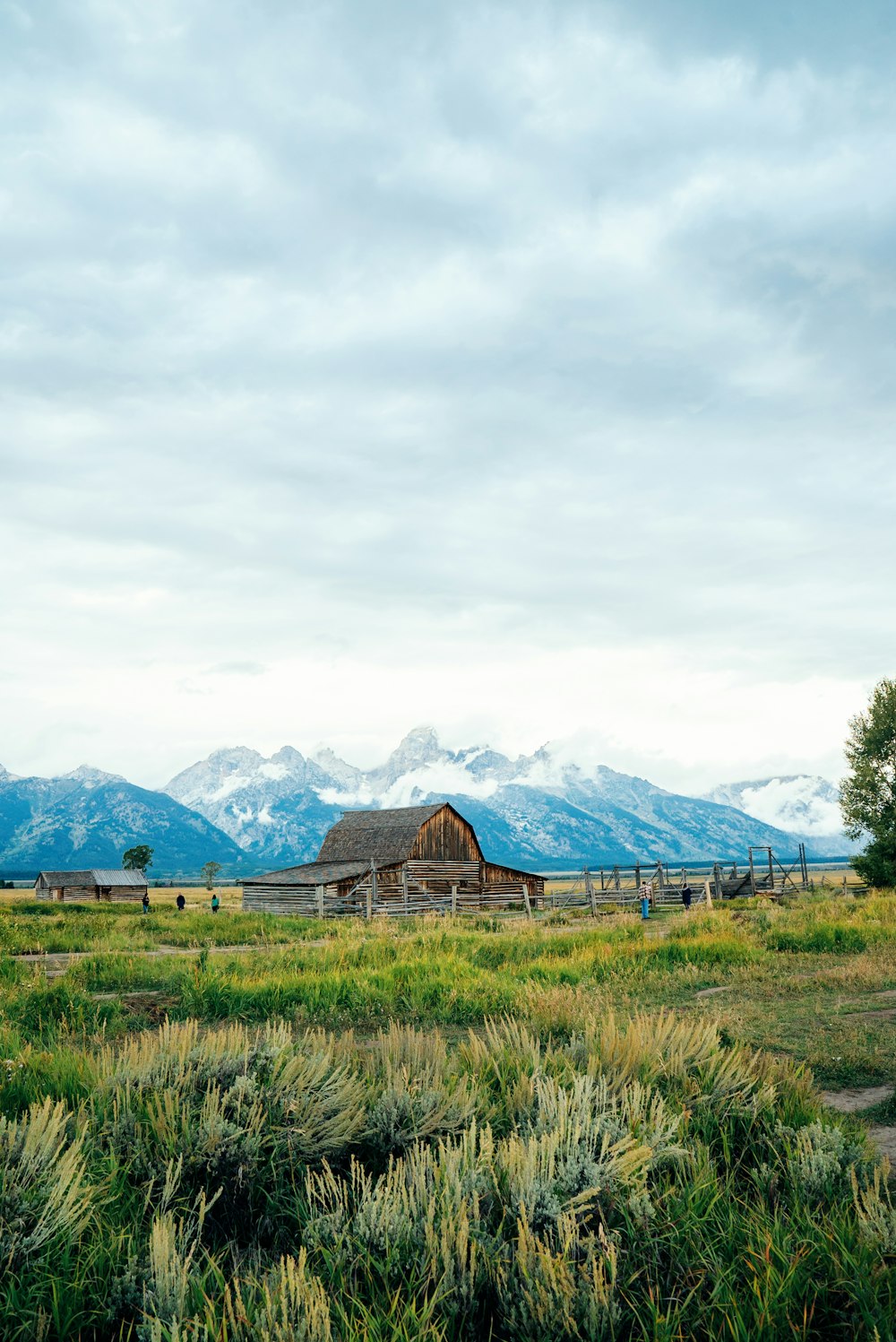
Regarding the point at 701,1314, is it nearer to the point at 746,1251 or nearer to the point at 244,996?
the point at 746,1251

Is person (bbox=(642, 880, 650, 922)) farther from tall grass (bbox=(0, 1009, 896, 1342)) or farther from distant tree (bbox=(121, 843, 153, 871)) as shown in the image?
distant tree (bbox=(121, 843, 153, 871))

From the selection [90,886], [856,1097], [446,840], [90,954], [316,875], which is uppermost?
[856,1097]

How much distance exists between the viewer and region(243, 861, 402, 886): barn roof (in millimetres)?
47875

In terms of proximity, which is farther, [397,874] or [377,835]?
[377,835]

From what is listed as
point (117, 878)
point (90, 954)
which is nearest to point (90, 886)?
point (117, 878)

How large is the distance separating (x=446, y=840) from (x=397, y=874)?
661 centimetres

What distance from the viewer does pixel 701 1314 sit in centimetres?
341

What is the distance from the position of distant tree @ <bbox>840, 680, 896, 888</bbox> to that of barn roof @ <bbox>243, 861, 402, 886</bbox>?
27.2 meters

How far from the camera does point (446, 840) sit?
56.0 meters

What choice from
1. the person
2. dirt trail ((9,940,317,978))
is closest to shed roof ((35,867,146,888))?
the person

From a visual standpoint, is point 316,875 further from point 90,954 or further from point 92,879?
point 92,879

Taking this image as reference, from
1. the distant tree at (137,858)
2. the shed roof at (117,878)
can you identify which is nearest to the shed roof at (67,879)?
the shed roof at (117,878)

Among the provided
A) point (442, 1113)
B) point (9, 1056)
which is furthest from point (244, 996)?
point (442, 1113)

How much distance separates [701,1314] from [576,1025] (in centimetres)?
512
